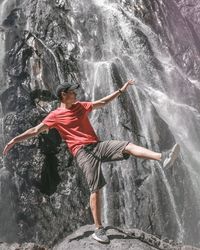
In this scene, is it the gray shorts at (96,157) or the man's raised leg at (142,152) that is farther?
the gray shorts at (96,157)

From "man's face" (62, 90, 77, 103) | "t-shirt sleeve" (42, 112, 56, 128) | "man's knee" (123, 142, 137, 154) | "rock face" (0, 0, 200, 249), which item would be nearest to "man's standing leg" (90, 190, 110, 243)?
"man's knee" (123, 142, 137, 154)

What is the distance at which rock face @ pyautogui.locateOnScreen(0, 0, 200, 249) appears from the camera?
42.4 ft

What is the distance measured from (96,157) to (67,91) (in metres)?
1.01

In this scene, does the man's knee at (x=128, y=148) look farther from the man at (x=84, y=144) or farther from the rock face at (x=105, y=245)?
the rock face at (x=105, y=245)

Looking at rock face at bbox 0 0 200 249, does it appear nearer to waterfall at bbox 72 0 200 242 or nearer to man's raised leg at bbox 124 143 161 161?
waterfall at bbox 72 0 200 242

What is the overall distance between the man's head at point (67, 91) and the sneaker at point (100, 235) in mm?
1838

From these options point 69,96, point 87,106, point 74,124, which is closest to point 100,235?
point 74,124

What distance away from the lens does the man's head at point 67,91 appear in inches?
263

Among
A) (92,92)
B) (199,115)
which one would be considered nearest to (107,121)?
(92,92)

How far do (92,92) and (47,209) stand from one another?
3.84 m

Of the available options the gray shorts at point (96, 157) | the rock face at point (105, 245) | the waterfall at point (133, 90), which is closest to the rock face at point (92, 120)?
the waterfall at point (133, 90)

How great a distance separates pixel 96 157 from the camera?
6754mm

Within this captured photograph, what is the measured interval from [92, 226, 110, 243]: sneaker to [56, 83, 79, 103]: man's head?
1838 millimetres

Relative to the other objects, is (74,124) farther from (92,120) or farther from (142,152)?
(92,120)
